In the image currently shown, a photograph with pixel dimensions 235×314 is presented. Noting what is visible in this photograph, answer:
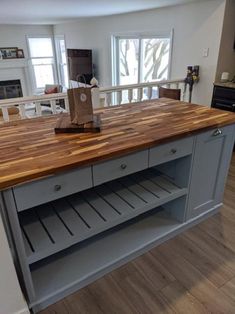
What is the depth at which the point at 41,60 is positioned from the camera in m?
8.21

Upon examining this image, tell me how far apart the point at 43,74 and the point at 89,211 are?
311 inches

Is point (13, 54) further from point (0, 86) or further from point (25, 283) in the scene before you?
point (25, 283)

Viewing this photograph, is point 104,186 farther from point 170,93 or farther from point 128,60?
point 128,60

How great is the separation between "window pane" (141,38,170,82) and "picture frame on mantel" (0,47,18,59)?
4590 mm

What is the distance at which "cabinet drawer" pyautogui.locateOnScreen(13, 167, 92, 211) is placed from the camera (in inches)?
44.0

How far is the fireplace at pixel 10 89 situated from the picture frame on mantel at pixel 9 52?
2.45 ft

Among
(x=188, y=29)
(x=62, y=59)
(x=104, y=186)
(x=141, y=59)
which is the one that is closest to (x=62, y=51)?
(x=62, y=59)

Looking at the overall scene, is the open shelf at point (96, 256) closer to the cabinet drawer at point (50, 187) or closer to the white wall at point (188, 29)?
the cabinet drawer at point (50, 187)

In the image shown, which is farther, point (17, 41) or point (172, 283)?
point (17, 41)

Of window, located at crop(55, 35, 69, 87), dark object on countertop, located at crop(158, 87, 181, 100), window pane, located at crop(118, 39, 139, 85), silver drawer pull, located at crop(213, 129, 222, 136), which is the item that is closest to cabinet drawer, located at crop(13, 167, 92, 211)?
silver drawer pull, located at crop(213, 129, 222, 136)

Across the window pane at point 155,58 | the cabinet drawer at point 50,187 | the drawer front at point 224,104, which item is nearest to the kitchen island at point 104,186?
the cabinet drawer at point 50,187

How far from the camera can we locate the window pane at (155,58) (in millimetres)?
4633

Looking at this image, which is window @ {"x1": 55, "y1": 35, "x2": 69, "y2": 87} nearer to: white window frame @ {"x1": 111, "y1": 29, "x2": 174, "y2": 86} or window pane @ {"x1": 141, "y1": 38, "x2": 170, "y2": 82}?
white window frame @ {"x1": 111, "y1": 29, "x2": 174, "y2": 86}

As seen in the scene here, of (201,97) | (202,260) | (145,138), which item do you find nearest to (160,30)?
(201,97)
